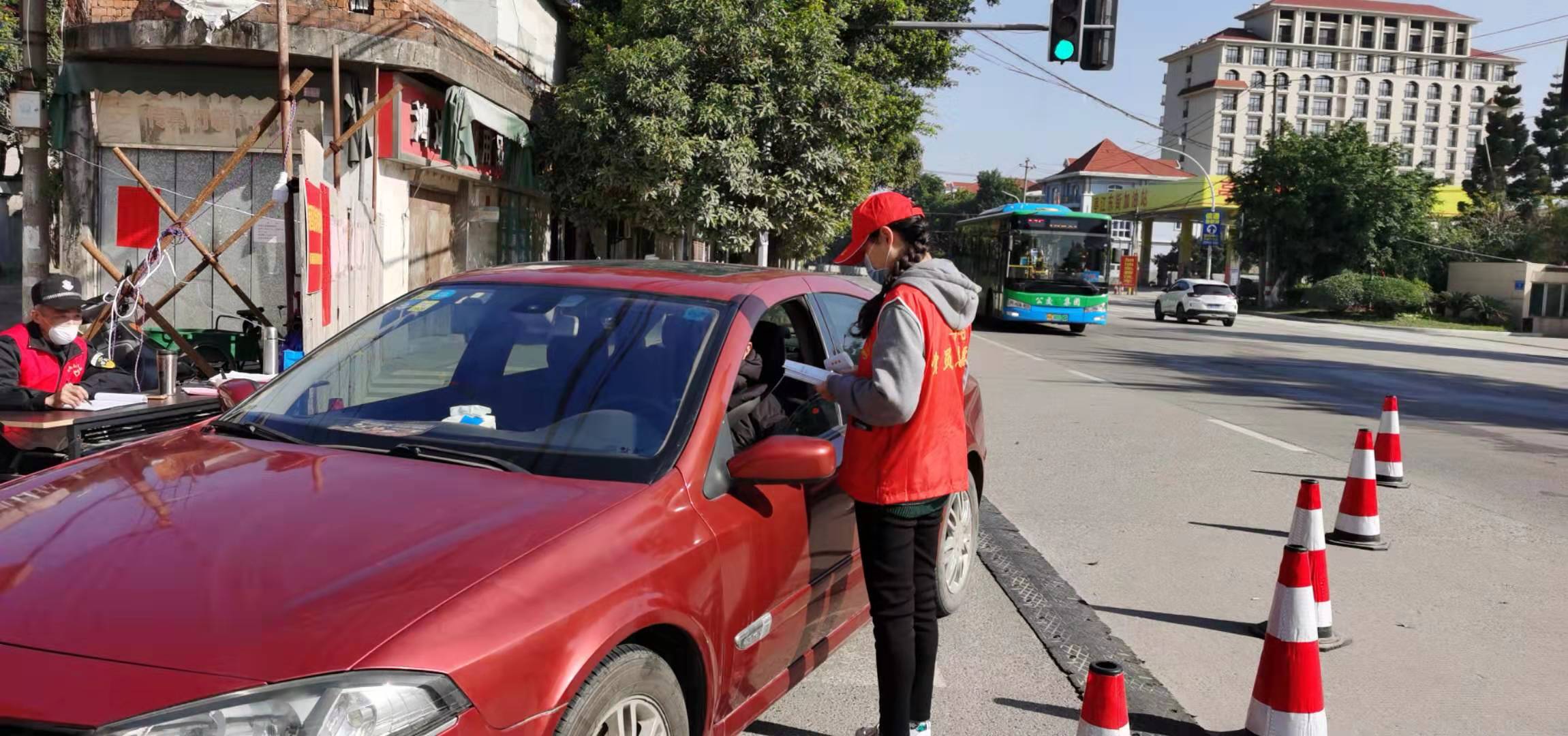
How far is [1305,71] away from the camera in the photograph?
126 metres

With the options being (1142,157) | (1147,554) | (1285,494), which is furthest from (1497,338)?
(1142,157)

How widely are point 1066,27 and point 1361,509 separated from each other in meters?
10.7

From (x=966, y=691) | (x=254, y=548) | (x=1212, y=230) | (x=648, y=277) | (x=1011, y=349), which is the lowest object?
(x=966, y=691)

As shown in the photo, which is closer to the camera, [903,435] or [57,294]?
[903,435]

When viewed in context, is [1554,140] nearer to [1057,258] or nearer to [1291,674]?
[1057,258]

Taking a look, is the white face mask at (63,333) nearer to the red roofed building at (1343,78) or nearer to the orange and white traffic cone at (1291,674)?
the orange and white traffic cone at (1291,674)

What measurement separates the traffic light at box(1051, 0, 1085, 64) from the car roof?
12.9 metres

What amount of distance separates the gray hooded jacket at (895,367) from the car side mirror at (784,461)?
0.20 meters

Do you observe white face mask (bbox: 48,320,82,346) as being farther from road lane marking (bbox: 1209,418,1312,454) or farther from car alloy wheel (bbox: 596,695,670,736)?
road lane marking (bbox: 1209,418,1312,454)

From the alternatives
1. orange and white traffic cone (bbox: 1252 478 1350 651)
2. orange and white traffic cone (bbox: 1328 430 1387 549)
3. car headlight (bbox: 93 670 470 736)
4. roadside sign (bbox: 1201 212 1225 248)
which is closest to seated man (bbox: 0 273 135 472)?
car headlight (bbox: 93 670 470 736)

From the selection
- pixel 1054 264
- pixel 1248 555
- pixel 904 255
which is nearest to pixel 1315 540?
pixel 1248 555

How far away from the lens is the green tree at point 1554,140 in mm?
97625

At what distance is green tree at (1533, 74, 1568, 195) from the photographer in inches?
3844

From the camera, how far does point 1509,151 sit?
97562 mm
